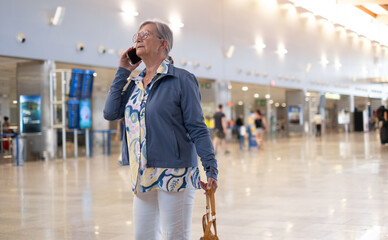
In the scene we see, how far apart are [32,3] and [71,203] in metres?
12.3

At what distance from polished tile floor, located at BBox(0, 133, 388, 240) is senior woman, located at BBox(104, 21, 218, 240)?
9.06ft

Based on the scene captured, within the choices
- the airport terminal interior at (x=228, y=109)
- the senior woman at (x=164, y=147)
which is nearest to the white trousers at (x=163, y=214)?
the senior woman at (x=164, y=147)

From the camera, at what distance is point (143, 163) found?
3143 millimetres

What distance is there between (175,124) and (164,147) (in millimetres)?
146

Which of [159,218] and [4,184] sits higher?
[159,218]

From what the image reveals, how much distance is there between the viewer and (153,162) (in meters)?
3.13

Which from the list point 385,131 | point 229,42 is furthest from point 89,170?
point 229,42

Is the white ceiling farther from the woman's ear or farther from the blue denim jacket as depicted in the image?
the blue denim jacket

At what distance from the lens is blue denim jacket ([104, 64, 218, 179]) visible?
3111mm

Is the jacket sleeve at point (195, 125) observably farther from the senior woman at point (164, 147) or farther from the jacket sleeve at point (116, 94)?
the jacket sleeve at point (116, 94)

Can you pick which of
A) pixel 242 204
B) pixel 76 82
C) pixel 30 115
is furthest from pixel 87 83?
pixel 242 204

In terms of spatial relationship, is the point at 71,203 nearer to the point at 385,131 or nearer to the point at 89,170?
the point at 89,170

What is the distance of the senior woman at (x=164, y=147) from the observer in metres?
3.11

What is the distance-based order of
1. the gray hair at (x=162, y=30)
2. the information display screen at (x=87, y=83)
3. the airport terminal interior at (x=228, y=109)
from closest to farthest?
the gray hair at (x=162, y=30)
the airport terminal interior at (x=228, y=109)
the information display screen at (x=87, y=83)
